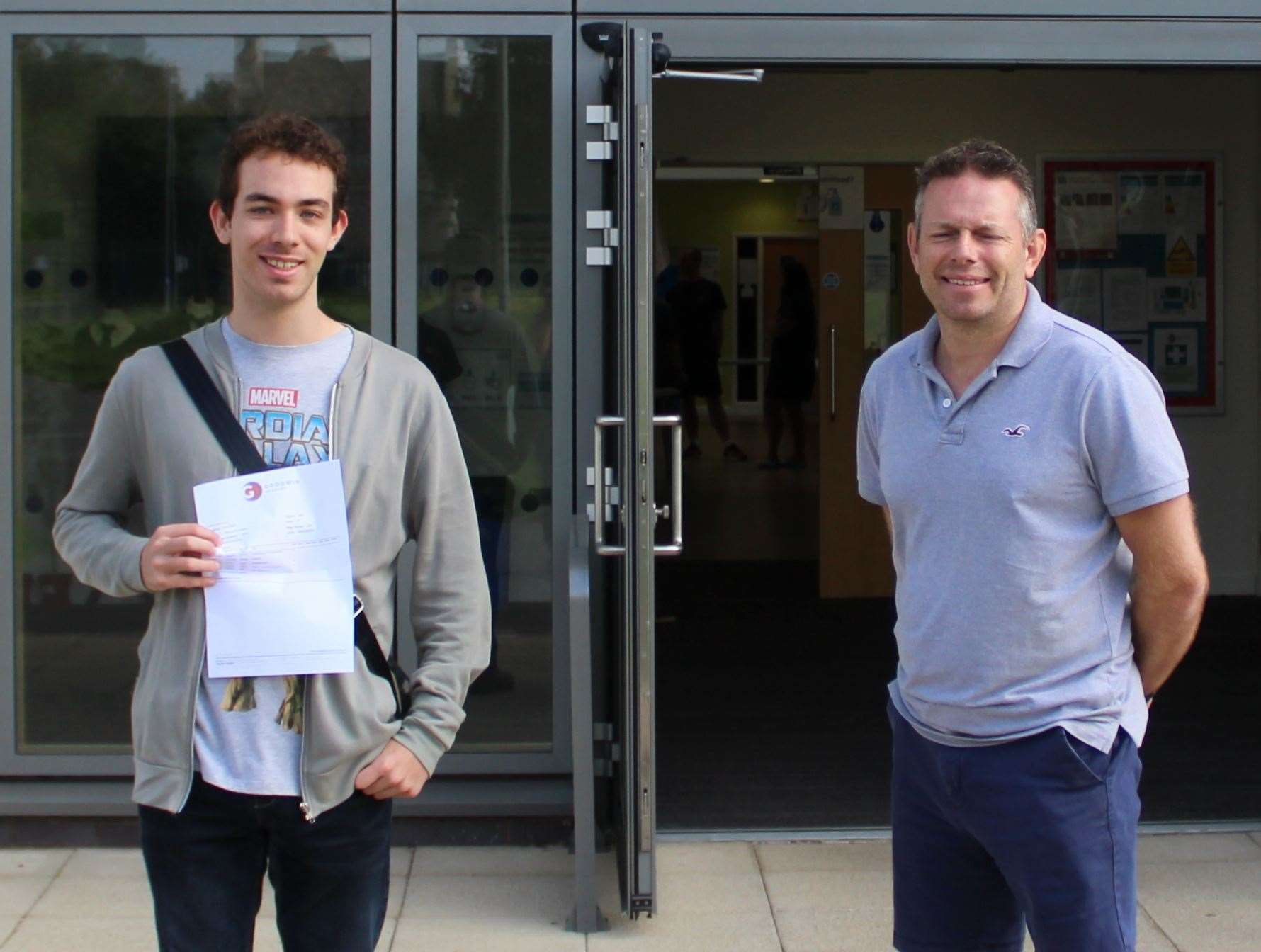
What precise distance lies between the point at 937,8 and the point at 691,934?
8.66 feet

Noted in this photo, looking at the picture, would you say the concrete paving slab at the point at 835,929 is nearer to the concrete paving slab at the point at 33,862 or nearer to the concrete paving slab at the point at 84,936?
the concrete paving slab at the point at 84,936

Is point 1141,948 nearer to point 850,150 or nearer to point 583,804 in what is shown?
point 583,804

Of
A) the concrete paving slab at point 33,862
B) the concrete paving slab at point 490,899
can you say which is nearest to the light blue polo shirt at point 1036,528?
the concrete paving slab at point 490,899

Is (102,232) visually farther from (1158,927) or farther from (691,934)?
(1158,927)

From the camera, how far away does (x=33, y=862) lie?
4605mm

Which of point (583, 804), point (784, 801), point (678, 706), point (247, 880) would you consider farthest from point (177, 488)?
point (678, 706)

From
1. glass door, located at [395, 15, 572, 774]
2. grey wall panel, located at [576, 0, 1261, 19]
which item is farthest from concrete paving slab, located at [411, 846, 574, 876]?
grey wall panel, located at [576, 0, 1261, 19]

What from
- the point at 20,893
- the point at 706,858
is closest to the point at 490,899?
the point at 706,858

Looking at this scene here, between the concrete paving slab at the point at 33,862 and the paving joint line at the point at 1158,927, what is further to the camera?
the concrete paving slab at the point at 33,862

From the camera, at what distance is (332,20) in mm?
4543

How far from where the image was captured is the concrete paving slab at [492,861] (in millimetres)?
4543

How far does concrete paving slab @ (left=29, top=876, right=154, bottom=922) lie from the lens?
4.22 metres

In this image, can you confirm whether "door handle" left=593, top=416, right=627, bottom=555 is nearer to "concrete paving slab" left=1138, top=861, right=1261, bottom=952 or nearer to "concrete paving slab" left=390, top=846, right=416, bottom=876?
"concrete paving slab" left=390, top=846, right=416, bottom=876

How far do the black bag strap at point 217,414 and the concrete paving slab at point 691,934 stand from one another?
2.19m
